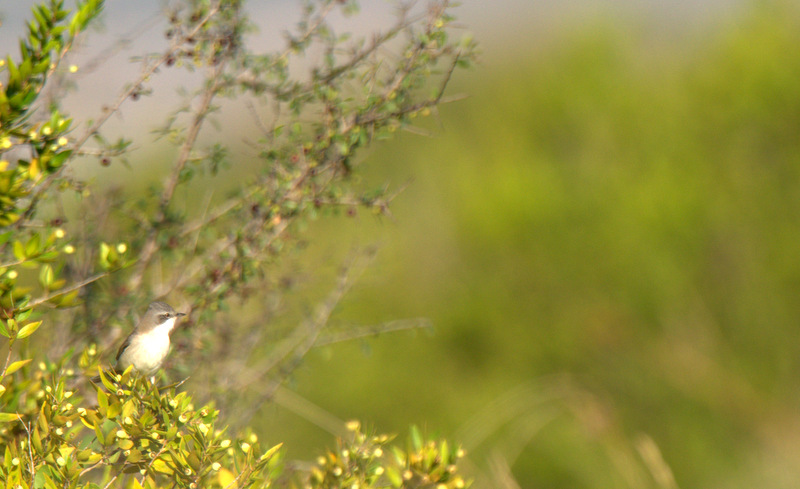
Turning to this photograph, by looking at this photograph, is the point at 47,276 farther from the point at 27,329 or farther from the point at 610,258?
the point at 610,258

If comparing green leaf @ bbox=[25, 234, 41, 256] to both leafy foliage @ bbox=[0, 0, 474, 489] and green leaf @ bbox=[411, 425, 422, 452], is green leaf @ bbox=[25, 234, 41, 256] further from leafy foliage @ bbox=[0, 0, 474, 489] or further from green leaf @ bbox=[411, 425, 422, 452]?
green leaf @ bbox=[411, 425, 422, 452]

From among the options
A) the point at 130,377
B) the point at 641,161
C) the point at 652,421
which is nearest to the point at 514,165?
the point at 641,161

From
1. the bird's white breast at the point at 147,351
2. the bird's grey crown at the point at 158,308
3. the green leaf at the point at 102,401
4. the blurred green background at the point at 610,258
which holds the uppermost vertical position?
the green leaf at the point at 102,401

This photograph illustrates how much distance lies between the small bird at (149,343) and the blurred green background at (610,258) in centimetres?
614

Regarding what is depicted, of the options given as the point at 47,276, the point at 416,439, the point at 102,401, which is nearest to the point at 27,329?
the point at 47,276

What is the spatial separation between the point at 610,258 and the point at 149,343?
34.6ft

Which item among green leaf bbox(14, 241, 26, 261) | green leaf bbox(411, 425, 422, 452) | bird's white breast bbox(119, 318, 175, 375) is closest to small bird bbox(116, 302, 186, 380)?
bird's white breast bbox(119, 318, 175, 375)

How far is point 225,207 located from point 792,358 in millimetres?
9780

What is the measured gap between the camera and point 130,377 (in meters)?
2.22

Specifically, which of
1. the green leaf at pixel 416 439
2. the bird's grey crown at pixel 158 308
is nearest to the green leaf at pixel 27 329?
the bird's grey crown at pixel 158 308

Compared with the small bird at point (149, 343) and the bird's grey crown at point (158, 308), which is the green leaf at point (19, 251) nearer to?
the small bird at point (149, 343)

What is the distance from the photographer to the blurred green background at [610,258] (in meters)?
10.7

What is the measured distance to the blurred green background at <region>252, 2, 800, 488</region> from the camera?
10695 mm

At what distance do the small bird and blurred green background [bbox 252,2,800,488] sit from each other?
6138 millimetres
